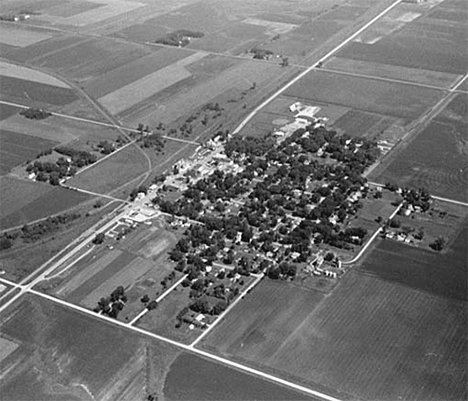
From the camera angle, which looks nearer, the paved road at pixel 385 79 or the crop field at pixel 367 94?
the crop field at pixel 367 94

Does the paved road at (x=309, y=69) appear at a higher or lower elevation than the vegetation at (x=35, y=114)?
lower

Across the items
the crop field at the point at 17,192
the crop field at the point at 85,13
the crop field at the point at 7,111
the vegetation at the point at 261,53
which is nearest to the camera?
the crop field at the point at 17,192

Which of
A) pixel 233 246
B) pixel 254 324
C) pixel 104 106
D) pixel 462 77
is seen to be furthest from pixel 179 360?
pixel 462 77

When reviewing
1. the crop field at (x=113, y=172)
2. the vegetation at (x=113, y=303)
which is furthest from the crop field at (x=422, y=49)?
the vegetation at (x=113, y=303)

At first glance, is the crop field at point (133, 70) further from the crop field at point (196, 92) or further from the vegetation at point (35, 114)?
the vegetation at point (35, 114)

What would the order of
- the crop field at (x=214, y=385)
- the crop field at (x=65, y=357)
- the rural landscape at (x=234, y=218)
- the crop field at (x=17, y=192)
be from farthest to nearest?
the crop field at (x=17, y=192) < the rural landscape at (x=234, y=218) < the crop field at (x=65, y=357) < the crop field at (x=214, y=385)

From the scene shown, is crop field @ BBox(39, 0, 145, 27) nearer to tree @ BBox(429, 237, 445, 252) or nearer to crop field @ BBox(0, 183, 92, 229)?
crop field @ BBox(0, 183, 92, 229)

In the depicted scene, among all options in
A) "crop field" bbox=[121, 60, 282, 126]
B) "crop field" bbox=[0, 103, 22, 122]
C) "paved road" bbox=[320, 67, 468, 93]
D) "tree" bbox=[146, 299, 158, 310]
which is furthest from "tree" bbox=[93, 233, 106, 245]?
"paved road" bbox=[320, 67, 468, 93]
